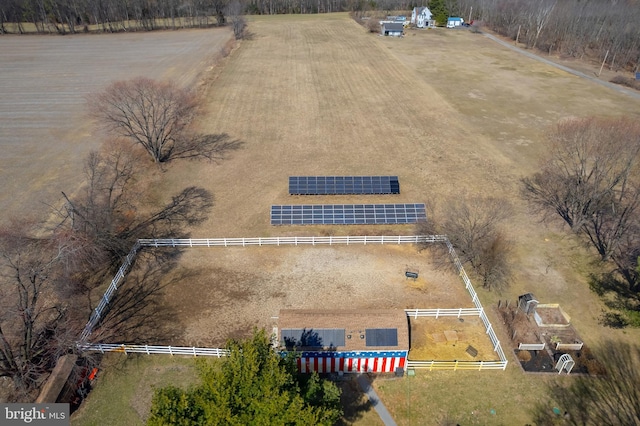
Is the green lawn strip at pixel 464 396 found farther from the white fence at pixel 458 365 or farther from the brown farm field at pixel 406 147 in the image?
the white fence at pixel 458 365

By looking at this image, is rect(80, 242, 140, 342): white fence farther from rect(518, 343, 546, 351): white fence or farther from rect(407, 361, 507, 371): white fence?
rect(518, 343, 546, 351): white fence

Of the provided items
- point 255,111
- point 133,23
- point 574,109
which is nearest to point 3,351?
point 255,111

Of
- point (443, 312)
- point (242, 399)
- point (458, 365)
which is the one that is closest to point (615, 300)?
point (443, 312)

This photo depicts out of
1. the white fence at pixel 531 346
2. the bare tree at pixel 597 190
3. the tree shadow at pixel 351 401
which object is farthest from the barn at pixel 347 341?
the bare tree at pixel 597 190

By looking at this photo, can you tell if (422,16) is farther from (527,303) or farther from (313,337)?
(313,337)

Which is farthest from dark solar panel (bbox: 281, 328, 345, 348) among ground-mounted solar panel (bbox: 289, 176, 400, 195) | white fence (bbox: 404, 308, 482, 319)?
ground-mounted solar panel (bbox: 289, 176, 400, 195)

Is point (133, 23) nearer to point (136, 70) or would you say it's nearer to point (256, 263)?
point (136, 70)
